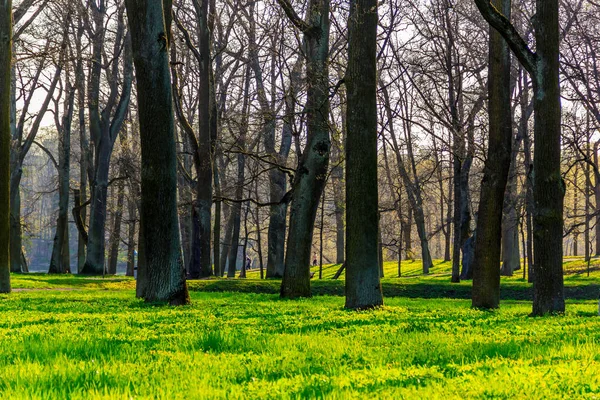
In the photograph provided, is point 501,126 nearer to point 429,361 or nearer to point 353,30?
point 353,30

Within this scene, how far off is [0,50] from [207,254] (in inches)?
520

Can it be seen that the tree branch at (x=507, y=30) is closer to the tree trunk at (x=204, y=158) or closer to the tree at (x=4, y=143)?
the tree at (x=4, y=143)

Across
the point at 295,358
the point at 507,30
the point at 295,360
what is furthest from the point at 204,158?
the point at 295,360

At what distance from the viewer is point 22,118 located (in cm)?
3709

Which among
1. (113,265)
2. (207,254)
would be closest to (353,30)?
(207,254)

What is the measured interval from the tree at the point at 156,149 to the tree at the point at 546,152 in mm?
6382

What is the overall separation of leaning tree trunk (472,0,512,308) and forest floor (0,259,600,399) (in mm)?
5472

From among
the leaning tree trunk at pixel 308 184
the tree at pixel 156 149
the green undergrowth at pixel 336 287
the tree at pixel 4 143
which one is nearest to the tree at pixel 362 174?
the tree at pixel 156 149

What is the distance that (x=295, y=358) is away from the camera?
19.1 ft

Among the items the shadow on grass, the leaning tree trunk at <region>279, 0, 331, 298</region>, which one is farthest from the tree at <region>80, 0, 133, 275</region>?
the leaning tree trunk at <region>279, 0, 331, 298</region>

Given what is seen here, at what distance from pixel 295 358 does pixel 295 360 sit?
0.15 metres

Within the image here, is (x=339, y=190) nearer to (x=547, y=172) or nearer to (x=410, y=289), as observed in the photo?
(x=410, y=289)

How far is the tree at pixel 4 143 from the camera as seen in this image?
17500 millimetres

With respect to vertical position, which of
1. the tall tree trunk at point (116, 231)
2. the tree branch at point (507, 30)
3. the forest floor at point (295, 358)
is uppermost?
the tree branch at point (507, 30)
